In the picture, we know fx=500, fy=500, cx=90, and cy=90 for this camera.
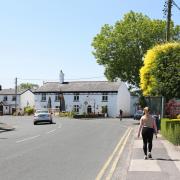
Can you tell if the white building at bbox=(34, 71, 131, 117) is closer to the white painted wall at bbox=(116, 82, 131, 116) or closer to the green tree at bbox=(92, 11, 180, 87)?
the white painted wall at bbox=(116, 82, 131, 116)

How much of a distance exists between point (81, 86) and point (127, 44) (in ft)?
115

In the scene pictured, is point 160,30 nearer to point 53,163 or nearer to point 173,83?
point 173,83

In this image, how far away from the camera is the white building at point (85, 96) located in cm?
9638

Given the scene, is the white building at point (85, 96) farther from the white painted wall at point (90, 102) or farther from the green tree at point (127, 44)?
the green tree at point (127, 44)

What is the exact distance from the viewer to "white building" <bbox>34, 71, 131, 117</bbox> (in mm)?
96375

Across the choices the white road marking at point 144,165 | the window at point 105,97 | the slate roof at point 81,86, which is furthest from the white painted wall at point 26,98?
the white road marking at point 144,165

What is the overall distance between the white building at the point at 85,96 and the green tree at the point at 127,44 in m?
24.8

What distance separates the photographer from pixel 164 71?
Result: 38.2 meters

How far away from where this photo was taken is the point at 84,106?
99.7 metres

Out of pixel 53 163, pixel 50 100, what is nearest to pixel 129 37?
pixel 50 100

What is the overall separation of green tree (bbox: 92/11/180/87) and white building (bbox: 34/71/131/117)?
2478cm

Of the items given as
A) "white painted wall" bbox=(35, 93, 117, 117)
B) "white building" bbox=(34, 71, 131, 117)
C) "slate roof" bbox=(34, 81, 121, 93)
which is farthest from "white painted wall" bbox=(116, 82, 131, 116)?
"slate roof" bbox=(34, 81, 121, 93)

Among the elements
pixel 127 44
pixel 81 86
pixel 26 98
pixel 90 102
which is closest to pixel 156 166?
pixel 127 44

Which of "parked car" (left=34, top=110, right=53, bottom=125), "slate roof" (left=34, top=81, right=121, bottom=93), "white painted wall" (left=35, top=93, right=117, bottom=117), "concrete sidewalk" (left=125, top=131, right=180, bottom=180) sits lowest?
"concrete sidewalk" (left=125, top=131, right=180, bottom=180)
